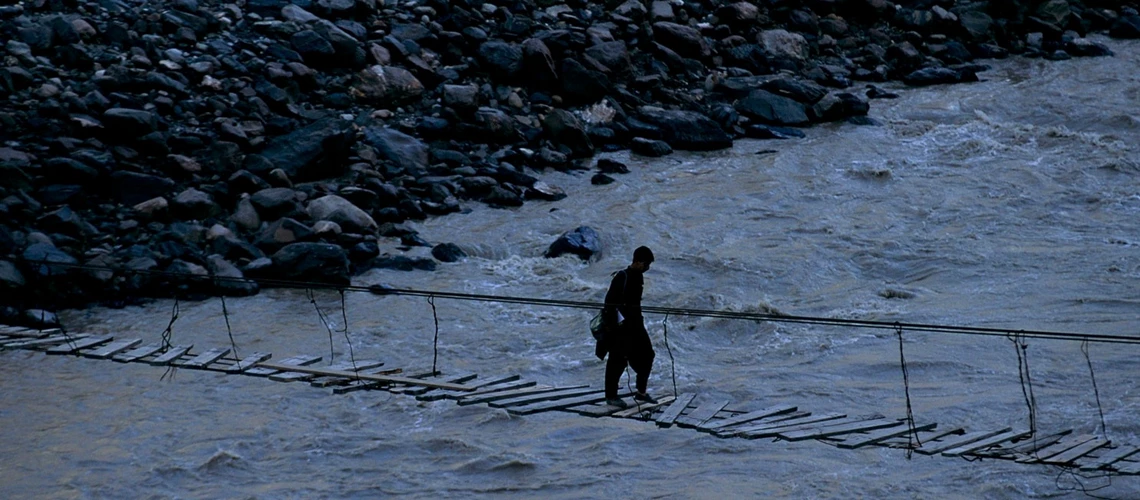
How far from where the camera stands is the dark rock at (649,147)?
16.5 m

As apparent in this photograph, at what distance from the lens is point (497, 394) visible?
7.16 meters

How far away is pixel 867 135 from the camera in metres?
17.3

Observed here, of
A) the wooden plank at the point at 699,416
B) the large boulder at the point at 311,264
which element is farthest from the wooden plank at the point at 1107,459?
the large boulder at the point at 311,264

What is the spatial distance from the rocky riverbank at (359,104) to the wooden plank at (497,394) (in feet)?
14.4

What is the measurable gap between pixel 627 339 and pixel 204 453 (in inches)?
169

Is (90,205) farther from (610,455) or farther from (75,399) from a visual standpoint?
(610,455)

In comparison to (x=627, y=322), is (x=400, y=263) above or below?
below

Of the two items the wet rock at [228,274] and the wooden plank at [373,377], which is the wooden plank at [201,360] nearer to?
the wooden plank at [373,377]

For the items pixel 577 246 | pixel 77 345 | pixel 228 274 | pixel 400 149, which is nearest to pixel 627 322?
pixel 77 345

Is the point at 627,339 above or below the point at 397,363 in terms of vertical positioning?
above

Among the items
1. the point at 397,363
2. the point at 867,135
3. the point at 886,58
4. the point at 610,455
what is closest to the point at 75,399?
the point at 397,363

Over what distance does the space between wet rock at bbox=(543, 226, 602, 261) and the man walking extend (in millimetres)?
6506

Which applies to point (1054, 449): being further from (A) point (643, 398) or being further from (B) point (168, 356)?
(B) point (168, 356)

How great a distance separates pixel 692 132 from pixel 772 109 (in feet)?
4.95
